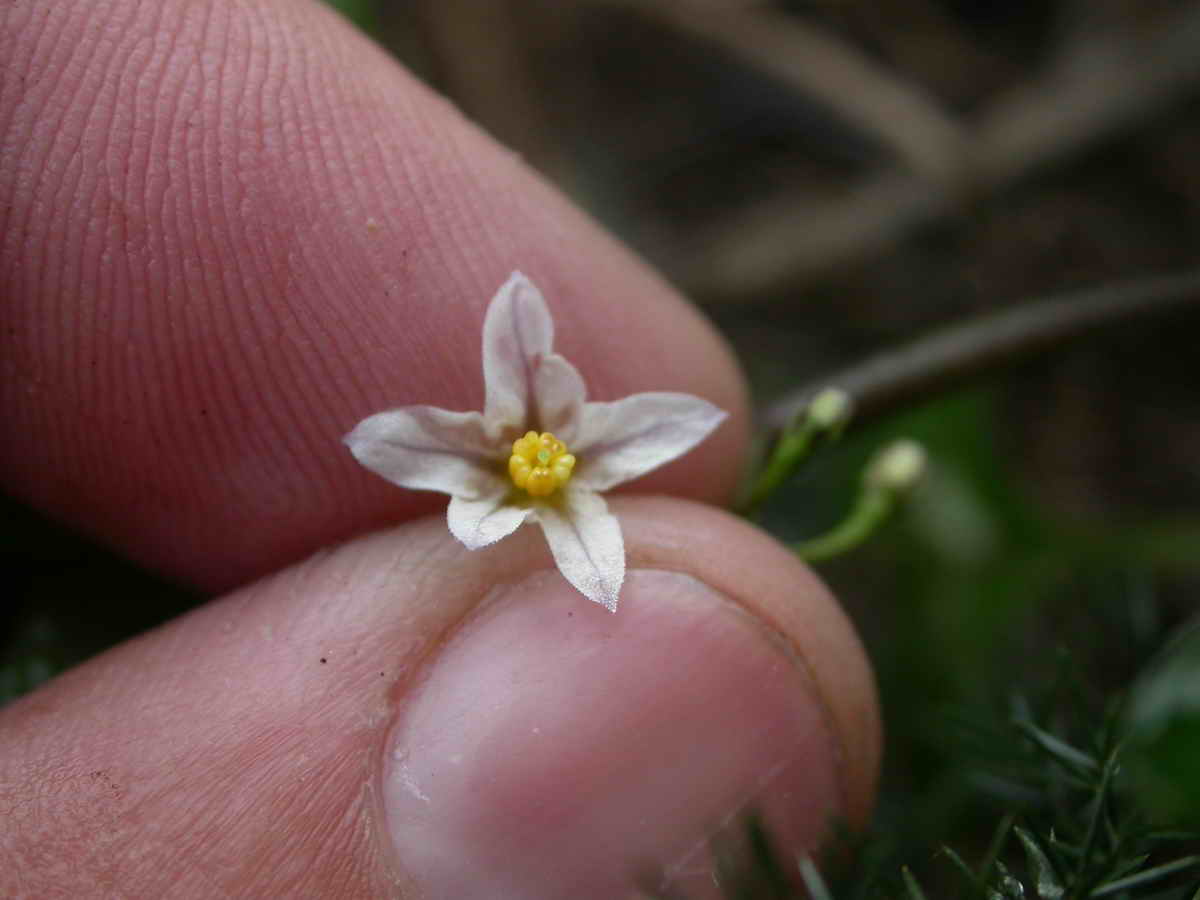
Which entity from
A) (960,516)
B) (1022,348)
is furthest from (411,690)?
(960,516)

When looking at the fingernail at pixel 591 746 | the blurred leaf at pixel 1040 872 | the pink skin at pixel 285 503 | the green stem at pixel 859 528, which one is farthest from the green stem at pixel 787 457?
the blurred leaf at pixel 1040 872

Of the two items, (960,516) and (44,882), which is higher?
(44,882)

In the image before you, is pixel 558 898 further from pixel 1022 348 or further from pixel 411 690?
pixel 1022 348

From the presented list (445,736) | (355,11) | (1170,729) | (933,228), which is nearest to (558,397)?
(445,736)

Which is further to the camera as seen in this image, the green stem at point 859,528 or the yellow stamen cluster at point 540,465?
the green stem at point 859,528

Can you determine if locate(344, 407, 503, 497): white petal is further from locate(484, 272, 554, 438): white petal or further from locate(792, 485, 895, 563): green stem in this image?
locate(792, 485, 895, 563): green stem

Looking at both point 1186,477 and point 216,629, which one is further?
point 1186,477

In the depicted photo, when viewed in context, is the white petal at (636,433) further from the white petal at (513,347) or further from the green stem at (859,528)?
the green stem at (859,528)
